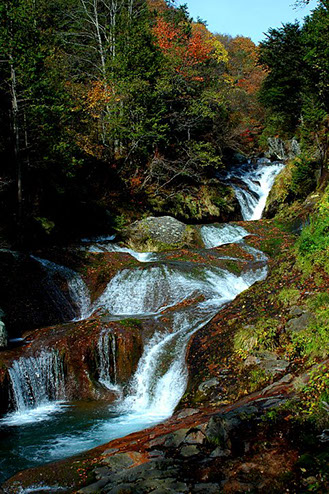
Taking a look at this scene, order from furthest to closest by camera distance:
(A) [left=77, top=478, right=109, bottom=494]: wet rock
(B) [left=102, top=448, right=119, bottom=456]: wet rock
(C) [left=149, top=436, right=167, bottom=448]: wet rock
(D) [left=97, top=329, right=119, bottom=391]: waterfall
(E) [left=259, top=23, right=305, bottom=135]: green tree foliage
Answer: (E) [left=259, top=23, right=305, bottom=135]: green tree foliage < (D) [left=97, top=329, right=119, bottom=391]: waterfall < (B) [left=102, top=448, right=119, bottom=456]: wet rock < (C) [left=149, top=436, right=167, bottom=448]: wet rock < (A) [left=77, top=478, right=109, bottom=494]: wet rock

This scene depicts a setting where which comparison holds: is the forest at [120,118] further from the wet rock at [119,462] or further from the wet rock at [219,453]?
the wet rock at [219,453]

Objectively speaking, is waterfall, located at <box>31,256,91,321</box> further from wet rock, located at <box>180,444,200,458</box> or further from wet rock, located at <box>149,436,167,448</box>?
wet rock, located at <box>180,444,200,458</box>

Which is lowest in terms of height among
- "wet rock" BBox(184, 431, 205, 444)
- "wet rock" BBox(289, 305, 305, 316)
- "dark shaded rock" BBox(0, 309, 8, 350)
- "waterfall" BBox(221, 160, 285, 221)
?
"wet rock" BBox(184, 431, 205, 444)

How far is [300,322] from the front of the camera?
5.73 meters

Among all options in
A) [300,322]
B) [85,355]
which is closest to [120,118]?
[85,355]

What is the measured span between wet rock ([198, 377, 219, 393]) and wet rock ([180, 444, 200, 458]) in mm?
1996

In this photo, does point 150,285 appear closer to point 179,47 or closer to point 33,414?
point 33,414

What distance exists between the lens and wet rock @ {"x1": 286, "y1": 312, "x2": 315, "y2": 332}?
5633 mm

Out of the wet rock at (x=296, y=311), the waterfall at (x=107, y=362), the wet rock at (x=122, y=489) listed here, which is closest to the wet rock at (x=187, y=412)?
the wet rock at (x=122, y=489)

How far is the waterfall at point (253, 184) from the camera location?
21141 mm

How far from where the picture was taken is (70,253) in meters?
13.0

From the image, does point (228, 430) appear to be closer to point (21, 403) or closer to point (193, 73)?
point (21, 403)

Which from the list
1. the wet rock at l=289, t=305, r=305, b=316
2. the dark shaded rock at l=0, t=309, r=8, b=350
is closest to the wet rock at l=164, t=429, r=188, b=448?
the wet rock at l=289, t=305, r=305, b=316

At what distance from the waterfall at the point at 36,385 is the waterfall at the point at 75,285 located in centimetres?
340
